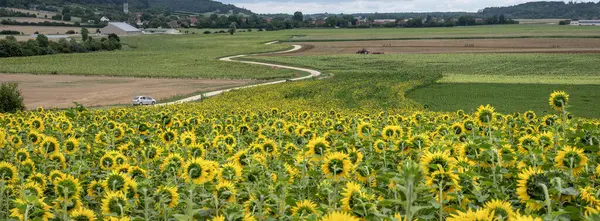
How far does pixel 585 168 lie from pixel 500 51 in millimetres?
95228

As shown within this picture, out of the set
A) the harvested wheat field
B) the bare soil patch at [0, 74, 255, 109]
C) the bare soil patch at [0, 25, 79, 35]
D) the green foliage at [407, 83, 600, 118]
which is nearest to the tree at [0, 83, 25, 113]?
the bare soil patch at [0, 74, 255, 109]

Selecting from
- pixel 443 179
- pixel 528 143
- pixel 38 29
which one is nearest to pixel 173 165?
pixel 443 179

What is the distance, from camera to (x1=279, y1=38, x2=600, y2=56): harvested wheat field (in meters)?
94.4

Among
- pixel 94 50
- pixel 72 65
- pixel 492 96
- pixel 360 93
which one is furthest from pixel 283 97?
pixel 94 50

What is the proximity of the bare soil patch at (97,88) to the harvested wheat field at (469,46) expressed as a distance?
4034cm

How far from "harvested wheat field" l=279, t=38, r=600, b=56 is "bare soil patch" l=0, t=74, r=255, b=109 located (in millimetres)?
40342

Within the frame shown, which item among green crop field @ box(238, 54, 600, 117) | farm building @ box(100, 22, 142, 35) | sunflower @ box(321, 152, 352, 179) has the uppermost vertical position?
sunflower @ box(321, 152, 352, 179)

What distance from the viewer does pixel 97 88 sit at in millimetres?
58250

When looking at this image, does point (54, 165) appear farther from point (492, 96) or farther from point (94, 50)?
point (94, 50)

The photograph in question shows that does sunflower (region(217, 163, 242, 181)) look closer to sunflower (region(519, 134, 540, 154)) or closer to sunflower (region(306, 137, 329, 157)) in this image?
sunflower (region(306, 137, 329, 157))

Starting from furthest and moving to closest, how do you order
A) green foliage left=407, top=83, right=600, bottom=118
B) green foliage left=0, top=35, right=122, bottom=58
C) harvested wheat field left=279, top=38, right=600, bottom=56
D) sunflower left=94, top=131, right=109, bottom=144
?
green foliage left=0, top=35, right=122, bottom=58
harvested wheat field left=279, top=38, right=600, bottom=56
green foliage left=407, top=83, right=600, bottom=118
sunflower left=94, top=131, right=109, bottom=144

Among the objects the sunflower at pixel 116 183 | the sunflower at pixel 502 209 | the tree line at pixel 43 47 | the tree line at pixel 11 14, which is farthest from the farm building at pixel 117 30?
the sunflower at pixel 502 209

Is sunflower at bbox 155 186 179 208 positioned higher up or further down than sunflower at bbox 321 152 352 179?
further down

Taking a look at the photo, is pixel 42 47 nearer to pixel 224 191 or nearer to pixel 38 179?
pixel 38 179
